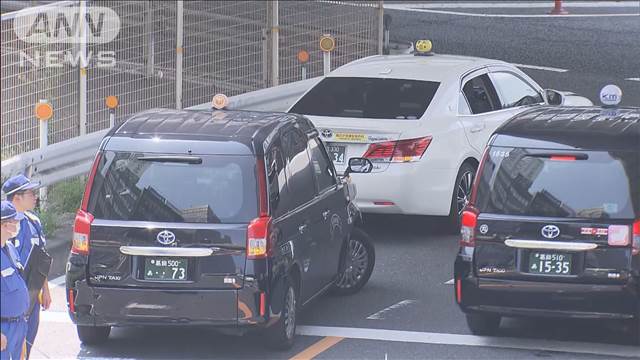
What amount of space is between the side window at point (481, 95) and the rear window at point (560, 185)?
377cm

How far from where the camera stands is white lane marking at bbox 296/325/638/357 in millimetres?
9781

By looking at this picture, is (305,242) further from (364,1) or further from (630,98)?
(630,98)

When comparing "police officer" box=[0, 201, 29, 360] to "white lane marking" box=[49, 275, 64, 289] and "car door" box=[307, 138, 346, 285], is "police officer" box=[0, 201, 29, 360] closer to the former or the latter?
"car door" box=[307, 138, 346, 285]

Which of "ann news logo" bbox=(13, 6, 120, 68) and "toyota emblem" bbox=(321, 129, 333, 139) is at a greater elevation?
"ann news logo" bbox=(13, 6, 120, 68)

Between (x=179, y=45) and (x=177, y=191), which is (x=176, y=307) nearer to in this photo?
(x=177, y=191)

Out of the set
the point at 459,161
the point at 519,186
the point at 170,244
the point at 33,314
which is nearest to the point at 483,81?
the point at 459,161

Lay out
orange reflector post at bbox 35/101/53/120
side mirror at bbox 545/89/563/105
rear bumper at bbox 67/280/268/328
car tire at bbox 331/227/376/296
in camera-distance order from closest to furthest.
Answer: rear bumper at bbox 67/280/268/328, car tire at bbox 331/227/376/296, orange reflector post at bbox 35/101/53/120, side mirror at bbox 545/89/563/105

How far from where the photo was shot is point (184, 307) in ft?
30.2

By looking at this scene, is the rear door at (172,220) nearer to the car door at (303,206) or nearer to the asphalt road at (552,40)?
the car door at (303,206)

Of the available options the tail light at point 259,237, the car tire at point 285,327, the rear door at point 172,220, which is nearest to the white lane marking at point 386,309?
the car tire at point 285,327

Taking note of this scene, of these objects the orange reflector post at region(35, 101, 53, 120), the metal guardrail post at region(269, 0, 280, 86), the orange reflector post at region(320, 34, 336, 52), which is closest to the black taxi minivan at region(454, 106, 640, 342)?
the orange reflector post at region(35, 101, 53, 120)

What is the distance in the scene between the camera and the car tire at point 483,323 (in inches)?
397

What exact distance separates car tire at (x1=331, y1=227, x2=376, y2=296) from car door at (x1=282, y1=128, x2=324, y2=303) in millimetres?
813

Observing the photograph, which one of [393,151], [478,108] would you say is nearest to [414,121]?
[393,151]
